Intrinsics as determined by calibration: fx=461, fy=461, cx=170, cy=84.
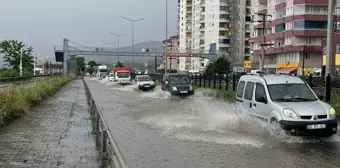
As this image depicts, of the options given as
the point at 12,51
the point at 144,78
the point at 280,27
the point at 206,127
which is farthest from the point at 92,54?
the point at 206,127

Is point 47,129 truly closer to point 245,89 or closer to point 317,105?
point 245,89

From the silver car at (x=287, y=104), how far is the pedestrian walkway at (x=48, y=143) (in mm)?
4613

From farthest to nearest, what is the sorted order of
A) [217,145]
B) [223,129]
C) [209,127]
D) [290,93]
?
[209,127] < [223,129] < [290,93] < [217,145]

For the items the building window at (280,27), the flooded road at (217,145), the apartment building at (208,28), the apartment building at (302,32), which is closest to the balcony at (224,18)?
the apartment building at (208,28)

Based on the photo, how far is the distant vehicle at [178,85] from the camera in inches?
1235

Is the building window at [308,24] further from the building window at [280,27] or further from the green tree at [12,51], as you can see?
the green tree at [12,51]

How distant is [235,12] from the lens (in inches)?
4759

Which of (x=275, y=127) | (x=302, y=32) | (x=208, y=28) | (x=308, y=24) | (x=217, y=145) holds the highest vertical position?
(x=208, y=28)

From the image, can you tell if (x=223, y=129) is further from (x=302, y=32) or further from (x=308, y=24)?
(x=308, y=24)

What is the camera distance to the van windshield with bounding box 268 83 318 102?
1234cm

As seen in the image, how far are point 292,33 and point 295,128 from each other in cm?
6210

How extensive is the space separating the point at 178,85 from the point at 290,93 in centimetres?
1933

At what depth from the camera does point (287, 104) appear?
11.7m

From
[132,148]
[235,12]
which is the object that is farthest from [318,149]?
[235,12]
